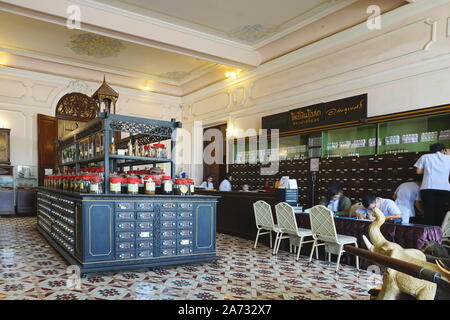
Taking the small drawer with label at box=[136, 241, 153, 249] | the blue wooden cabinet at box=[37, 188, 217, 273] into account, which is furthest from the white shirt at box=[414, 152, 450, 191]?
the small drawer with label at box=[136, 241, 153, 249]

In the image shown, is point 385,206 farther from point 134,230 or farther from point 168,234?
point 134,230

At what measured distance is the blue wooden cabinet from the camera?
4024 millimetres

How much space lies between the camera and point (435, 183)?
4.92m

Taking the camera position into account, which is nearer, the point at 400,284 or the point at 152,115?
the point at 400,284

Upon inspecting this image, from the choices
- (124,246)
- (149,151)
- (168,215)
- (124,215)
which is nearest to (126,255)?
(124,246)

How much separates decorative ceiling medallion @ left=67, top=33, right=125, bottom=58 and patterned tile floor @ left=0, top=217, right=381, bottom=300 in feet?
18.7

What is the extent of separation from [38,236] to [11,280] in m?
3.20

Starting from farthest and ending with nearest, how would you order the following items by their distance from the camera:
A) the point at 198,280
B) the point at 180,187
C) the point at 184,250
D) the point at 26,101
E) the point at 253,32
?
the point at 26,101 < the point at 253,32 < the point at 180,187 < the point at 184,250 < the point at 198,280

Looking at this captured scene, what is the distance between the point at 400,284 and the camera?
1334mm

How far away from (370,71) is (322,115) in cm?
125
